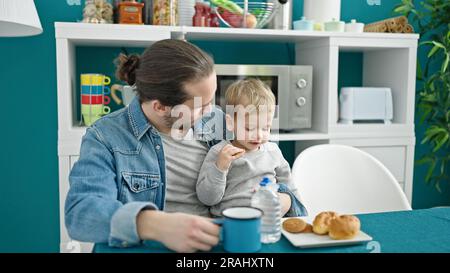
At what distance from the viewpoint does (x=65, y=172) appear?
1915 millimetres

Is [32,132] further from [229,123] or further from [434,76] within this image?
[434,76]

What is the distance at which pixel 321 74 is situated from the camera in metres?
2.21

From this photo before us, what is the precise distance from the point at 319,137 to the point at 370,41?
52 cm

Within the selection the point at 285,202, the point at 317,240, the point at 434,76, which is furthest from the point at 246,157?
the point at 434,76

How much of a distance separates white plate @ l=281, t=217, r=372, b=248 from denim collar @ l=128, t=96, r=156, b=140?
444mm

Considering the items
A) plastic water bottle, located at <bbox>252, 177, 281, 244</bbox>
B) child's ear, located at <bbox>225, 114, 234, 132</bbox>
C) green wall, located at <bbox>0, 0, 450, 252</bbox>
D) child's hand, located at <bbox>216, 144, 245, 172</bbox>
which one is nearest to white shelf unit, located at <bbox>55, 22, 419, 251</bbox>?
green wall, located at <bbox>0, 0, 450, 252</bbox>

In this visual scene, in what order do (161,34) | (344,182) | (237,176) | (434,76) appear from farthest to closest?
(434,76) → (161,34) → (344,182) → (237,176)

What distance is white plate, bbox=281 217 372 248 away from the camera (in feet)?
2.83

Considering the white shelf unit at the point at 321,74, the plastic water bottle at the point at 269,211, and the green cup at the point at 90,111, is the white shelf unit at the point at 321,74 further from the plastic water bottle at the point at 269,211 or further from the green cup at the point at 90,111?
the plastic water bottle at the point at 269,211

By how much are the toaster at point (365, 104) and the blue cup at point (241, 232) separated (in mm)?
1547

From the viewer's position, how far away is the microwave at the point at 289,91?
7.02ft

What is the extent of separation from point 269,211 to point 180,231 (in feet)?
0.60

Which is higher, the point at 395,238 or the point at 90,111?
the point at 90,111
